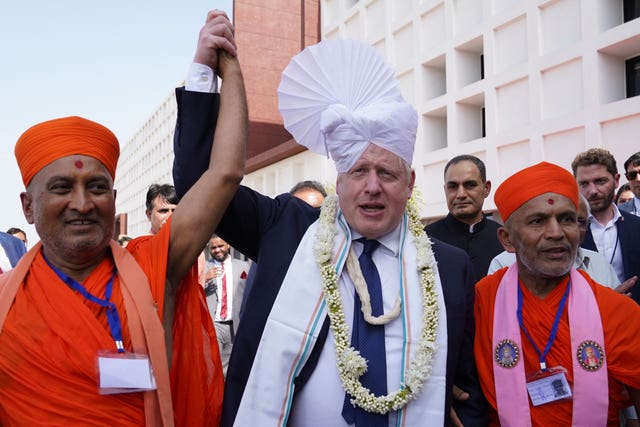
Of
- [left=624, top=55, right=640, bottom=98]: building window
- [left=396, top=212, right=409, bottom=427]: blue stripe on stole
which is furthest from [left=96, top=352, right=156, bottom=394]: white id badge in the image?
[left=624, top=55, right=640, bottom=98]: building window

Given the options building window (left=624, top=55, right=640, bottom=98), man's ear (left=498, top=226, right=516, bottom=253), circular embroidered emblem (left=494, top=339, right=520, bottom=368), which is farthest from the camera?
building window (left=624, top=55, right=640, bottom=98)

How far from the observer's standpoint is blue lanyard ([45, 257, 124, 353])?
6.12 feet

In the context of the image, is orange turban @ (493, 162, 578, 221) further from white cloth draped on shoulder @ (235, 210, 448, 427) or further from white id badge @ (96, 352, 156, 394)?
white id badge @ (96, 352, 156, 394)

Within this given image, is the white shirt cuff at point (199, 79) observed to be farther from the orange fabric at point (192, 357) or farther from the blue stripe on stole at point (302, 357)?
the blue stripe on stole at point (302, 357)

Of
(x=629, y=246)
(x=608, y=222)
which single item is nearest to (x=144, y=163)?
(x=608, y=222)

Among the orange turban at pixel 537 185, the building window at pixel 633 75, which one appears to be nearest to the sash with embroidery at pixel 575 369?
the orange turban at pixel 537 185

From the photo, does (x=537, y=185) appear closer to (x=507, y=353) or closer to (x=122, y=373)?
(x=507, y=353)

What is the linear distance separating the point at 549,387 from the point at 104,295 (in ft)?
5.52

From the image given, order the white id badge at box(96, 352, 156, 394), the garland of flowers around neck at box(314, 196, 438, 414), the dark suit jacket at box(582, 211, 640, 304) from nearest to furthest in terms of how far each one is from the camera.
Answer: the white id badge at box(96, 352, 156, 394)
the garland of flowers around neck at box(314, 196, 438, 414)
the dark suit jacket at box(582, 211, 640, 304)

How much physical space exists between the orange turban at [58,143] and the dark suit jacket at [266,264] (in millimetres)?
260

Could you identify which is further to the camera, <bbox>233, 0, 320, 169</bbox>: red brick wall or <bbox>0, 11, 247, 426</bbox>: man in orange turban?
<bbox>233, 0, 320, 169</bbox>: red brick wall

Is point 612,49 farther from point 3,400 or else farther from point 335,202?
point 3,400

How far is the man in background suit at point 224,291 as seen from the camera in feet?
17.0

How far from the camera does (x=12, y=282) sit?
192 centimetres
